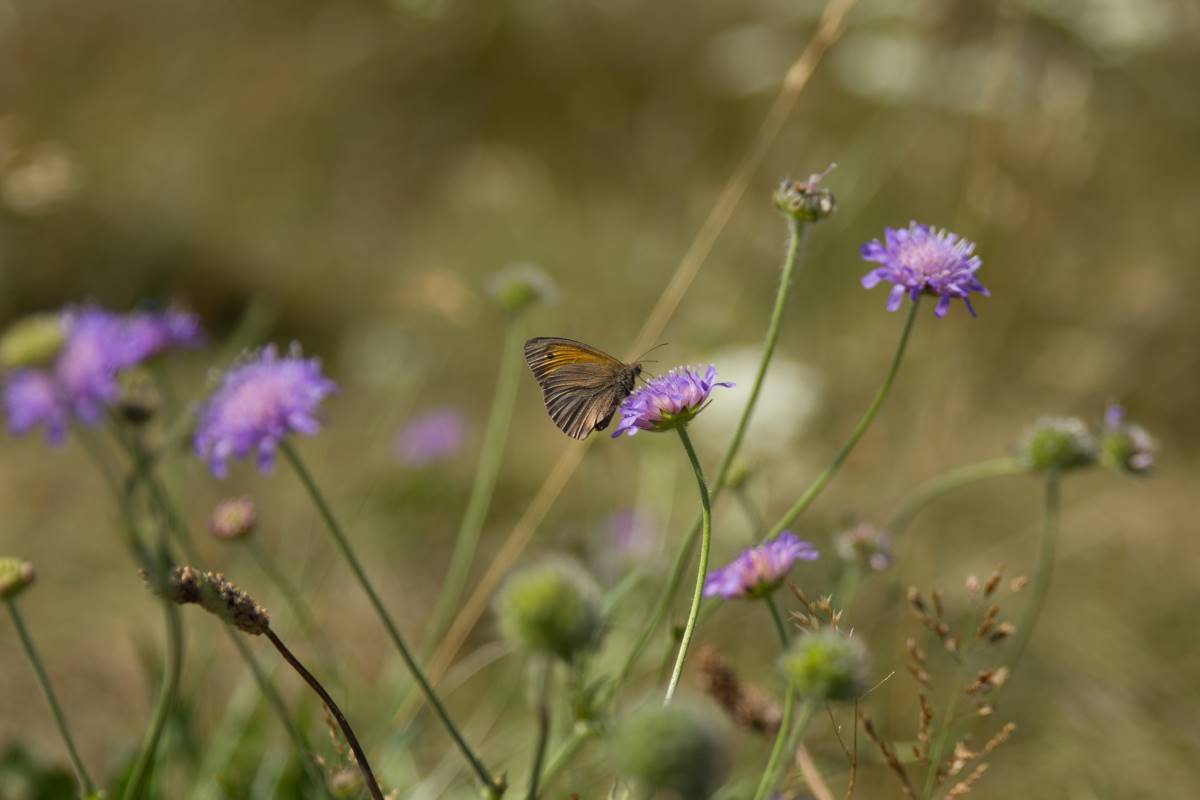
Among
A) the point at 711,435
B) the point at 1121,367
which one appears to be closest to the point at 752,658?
the point at 711,435

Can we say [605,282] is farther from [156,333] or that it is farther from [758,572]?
[758,572]

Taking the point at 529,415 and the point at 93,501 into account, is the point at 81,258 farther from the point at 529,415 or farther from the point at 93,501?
the point at 529,415

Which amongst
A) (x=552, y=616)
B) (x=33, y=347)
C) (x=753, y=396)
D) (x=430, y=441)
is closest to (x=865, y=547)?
A: (x=753, y=396)

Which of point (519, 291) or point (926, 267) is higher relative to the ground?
point (519, 291)

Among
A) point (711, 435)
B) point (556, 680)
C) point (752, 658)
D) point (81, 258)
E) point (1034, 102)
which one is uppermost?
point (1034, 102)

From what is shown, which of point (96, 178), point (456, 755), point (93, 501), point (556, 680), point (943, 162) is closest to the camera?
point (456, 755)

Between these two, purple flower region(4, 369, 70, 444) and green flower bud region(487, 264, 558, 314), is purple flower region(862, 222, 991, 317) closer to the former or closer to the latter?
green flower bud region(487, 264, 558, 314)
